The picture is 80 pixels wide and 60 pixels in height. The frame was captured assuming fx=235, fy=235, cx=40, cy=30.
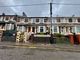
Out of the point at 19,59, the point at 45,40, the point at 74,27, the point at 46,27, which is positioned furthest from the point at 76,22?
the point at 19,59

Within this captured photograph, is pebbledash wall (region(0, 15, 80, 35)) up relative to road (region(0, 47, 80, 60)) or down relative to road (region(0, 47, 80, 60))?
up

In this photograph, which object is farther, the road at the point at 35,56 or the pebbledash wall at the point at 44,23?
the pebbledash wall at the point at 44,23

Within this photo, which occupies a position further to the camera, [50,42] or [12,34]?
[12,34]

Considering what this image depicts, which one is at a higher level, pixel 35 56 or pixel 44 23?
pixel 44 23

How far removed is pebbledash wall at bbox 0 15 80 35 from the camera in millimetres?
64312

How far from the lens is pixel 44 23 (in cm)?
6456

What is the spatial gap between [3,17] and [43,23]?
1138cm

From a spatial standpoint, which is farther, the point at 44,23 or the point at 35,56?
the point at 44,23

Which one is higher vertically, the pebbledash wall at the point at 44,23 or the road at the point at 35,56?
the pebbledash wall at the point at 44,23

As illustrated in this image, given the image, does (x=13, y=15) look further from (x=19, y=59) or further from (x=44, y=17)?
(x=19, y=59)

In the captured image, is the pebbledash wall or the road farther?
the pebbledash wall

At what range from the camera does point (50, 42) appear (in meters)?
44.2

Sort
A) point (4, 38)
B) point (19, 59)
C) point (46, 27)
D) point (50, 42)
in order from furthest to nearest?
point (46, 27)
point (4, 38)
point (50, 42)
point (19, 59)

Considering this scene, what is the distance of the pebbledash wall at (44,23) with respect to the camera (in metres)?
64.3
